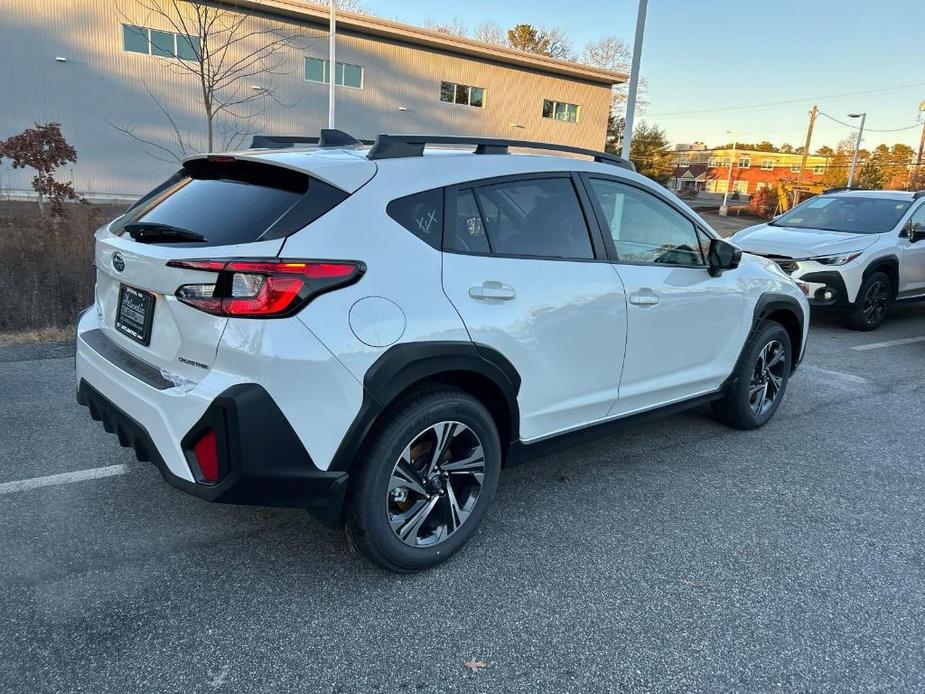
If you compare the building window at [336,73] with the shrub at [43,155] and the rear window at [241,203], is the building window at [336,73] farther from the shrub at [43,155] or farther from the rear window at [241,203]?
the rear window at [241,203]

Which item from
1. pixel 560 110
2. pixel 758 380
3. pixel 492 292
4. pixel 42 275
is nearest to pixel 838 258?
pixel 758 380

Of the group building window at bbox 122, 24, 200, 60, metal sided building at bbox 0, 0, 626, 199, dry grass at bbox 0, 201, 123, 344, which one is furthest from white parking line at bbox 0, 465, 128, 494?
building window at bbox 122, 24, 200, 60

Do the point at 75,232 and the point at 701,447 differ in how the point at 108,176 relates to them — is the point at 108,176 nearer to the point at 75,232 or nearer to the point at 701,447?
the point at 75,232

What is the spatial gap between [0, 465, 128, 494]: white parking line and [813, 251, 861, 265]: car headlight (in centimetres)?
783

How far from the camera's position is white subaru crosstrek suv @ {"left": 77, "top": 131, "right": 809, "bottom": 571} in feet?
7.64

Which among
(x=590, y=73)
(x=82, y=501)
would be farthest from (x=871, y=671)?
(x=590, y=73)

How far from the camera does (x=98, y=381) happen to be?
9.25 ft

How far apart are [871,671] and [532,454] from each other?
5.02 feet

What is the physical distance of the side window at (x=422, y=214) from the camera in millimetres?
2633

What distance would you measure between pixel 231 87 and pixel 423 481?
26.7 metres

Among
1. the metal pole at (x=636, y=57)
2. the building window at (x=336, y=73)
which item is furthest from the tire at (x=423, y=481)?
the building window at (x=336, y=73)

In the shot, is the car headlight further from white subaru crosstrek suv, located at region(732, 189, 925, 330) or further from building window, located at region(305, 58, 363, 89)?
building window, located at region(305, 58, 363, 89)

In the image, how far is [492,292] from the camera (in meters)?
2.83

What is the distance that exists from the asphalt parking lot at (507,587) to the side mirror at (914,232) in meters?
5.87
